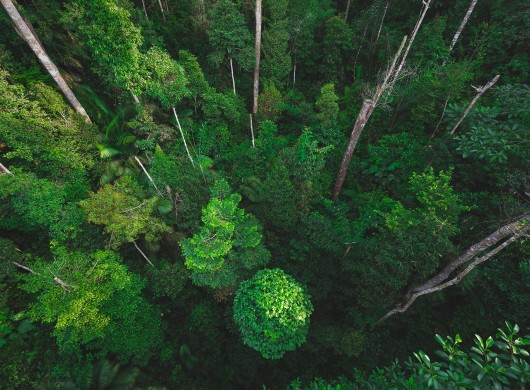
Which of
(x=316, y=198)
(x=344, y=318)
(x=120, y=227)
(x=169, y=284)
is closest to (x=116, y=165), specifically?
(x=120, y=227)

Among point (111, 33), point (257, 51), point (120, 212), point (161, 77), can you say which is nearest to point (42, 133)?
point (120, 212)

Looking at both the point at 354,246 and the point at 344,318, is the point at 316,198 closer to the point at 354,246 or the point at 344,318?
the point at 354,246

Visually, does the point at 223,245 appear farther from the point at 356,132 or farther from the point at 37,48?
the point at 37,48

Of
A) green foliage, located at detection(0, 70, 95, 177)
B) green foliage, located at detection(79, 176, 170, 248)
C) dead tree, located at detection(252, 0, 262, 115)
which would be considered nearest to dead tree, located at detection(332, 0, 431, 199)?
dead tree, located at detection(252, 0, 262, 115)

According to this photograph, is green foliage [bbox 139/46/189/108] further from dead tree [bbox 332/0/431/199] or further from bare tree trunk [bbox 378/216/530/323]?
bare tree trunk [bbox 378/216/530/323]

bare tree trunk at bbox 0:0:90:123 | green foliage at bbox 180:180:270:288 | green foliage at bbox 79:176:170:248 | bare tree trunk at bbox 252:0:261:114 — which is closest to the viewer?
green foliage at bbox 180:180:270:288

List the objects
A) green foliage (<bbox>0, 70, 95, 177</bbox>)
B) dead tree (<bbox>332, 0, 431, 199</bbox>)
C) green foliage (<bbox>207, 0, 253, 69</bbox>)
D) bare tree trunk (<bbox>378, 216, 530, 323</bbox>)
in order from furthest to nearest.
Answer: green foliage (<bbox>207, 0, 253, 69</bbox>), dead tree (<bbox>332, 0, 431, 199</bbox>), green foliage (<bbox>0, 70, 95, 177</bbox>), bare tree trunk (<bbox>378, 216, 530, 323</bbox>)
